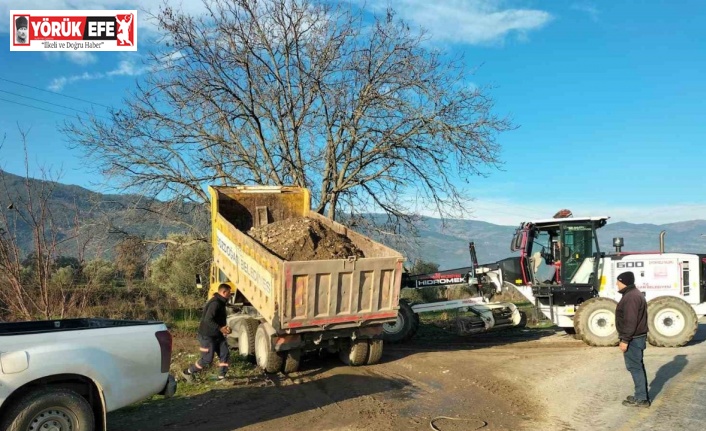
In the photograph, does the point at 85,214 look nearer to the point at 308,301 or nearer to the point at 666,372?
the point at 308,301

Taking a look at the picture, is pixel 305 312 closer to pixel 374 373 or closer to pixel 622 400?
pixel 374 373

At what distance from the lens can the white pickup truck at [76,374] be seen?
485 cm

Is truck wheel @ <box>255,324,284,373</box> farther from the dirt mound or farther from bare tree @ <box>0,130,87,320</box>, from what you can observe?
bare tree @ <box>0,130,87,320</box>

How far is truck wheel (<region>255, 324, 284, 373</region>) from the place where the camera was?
29.8 ft

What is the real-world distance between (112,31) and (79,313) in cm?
719

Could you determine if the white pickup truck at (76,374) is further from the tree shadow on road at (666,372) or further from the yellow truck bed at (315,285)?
the tree shadow on road at (666,372)

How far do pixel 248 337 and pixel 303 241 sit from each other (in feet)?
6.78

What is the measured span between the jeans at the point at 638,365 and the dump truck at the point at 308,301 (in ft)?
12.3

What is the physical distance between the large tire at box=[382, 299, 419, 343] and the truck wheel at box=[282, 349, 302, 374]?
3.42 metres

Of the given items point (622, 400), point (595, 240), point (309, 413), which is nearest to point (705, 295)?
point (595, 240)

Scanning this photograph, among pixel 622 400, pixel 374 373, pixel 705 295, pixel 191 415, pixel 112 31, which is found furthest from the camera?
pixel 112 31

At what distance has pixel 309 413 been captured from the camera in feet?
22.6

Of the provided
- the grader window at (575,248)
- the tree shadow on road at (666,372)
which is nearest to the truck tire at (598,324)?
the grader window at (575,248)

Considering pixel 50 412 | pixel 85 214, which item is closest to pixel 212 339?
pixel 50 412
